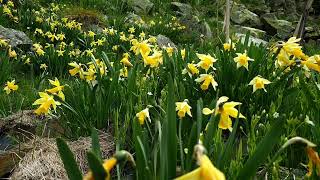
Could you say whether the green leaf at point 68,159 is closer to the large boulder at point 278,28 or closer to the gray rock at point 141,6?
the gray rock at point 141,6

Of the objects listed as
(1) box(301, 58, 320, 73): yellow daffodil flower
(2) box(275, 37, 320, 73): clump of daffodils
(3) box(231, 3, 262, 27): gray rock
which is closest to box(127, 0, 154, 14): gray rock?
(3) box(231, 3, 262, 27): gray rock

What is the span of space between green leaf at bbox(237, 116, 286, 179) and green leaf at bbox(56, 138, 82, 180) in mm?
462

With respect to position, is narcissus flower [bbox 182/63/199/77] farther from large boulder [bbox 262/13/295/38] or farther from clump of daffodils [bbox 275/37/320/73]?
large boulder [bbox 262/13/295/38]

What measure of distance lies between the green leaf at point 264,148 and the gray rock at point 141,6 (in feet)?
33.4

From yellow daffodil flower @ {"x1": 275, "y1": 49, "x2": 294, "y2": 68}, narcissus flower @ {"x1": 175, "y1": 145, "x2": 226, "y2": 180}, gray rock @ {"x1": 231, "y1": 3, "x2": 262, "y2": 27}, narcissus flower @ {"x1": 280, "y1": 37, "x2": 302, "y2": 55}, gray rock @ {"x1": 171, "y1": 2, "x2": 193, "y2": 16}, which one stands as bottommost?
gray rock @ {"x1": 231, "y1": 3, "x2": 262, "y2": 27}

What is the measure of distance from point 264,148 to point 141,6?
416 inches

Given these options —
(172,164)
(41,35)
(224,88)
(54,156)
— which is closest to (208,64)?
(224,88)

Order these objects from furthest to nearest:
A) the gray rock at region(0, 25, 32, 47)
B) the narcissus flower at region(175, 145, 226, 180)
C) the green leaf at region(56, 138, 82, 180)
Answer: the gray rock at region(0, 25, 32, 47), the green leaf at region(56, 138, 82, 180), the narcissus flower at region(175, 145, 226, 180)

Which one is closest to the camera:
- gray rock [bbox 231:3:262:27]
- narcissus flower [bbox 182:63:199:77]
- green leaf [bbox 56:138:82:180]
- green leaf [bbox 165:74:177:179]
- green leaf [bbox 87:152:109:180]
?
green leaf [bbox 87:152:109:180]

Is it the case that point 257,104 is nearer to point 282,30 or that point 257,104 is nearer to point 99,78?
point 99,78

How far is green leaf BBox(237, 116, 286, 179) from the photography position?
3.59 feet

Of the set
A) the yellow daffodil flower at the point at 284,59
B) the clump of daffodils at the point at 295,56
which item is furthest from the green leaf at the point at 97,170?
the yellow daffodil flower at the point at 284,59

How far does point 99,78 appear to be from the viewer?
275 centimetres

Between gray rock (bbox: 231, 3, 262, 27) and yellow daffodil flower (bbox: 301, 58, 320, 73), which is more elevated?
yellow daffodil flower (bbox: 301, 58, 320, 73)
